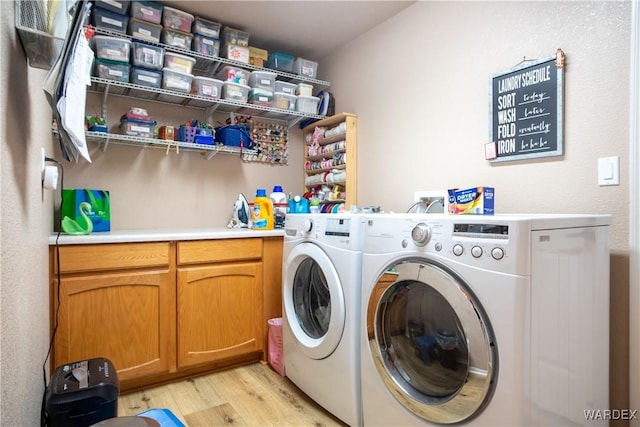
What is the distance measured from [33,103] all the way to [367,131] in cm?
190

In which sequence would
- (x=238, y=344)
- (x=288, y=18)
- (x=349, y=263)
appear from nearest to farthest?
(x=349, y=263), (x=238, y=344), (x=288, y=18)

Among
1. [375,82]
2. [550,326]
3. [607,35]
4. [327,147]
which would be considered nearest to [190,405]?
[550,326]

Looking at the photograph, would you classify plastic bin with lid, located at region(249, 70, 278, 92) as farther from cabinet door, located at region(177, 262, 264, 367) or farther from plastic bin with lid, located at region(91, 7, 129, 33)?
cabinet door, located at region(177, 262, 264, 367)

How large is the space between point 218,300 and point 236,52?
1645 mm

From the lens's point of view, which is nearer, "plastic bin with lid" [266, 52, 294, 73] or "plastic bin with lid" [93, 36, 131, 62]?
"plastic bin with lid" [93, 36, 131, 62]

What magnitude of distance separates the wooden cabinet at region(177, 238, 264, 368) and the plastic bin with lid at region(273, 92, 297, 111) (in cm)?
106

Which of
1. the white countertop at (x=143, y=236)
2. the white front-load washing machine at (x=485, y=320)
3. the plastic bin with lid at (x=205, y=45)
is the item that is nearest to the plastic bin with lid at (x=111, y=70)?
the plastic bin with lid at (x=205, y=45)

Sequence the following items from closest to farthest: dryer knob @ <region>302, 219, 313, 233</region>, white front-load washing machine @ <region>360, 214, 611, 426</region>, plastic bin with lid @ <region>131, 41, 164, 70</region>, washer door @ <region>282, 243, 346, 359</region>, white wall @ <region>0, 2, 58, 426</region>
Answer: white wall @ <region>0, 2, 58, 426</region>
white front-load washing machine @ <region>360, 214, 611, 426</region>
washer door @ <region>282, 243, 346, 359</region>
dryer knob @ <region>302, 219, 313, 233</region>
plastic bin with lid @ <region>131, 41, 164, 70</region>

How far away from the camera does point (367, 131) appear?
Answer: 2.53 meters

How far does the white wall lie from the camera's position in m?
0.73

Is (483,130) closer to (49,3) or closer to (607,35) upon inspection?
(607,35)

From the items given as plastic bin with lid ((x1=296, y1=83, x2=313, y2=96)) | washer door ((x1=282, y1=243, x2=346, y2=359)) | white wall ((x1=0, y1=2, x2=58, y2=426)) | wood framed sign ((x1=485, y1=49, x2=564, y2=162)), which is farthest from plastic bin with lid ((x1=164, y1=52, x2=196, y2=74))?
wood framed sign ((x1=485, y1=49, x2=564, y2=162))

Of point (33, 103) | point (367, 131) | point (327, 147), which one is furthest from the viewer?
point (327, 147)

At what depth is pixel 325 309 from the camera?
1.81 meters
